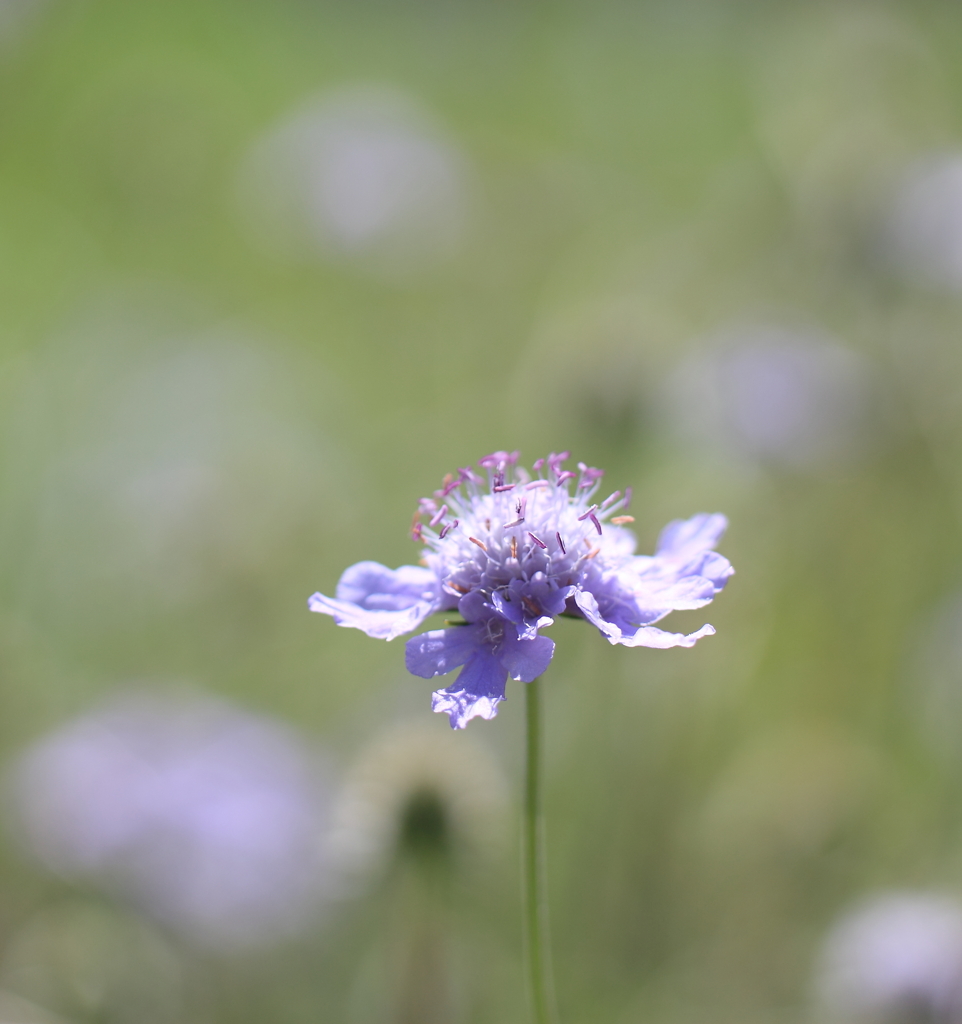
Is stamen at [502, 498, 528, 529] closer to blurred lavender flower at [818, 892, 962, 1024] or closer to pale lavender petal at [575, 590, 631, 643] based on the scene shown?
pale lavender petal at [575, 590, 631, 643]

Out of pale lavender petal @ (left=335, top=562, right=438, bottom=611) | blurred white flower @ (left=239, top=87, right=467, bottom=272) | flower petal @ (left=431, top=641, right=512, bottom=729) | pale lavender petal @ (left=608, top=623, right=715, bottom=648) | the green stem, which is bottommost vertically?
the green stem

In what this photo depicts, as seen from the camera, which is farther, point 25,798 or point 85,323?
point 85,323

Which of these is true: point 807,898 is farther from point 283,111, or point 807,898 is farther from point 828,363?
point 283,111

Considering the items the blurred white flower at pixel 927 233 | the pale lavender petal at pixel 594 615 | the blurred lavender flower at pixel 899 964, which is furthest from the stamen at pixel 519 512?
the blurred white flower at pixel 927 233

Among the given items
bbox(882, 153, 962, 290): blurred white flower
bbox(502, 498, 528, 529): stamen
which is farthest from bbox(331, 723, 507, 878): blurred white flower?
bbox(882, 153, 962, 290): blurred white flower

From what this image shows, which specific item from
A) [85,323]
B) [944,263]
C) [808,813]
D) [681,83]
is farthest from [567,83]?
[808,813]

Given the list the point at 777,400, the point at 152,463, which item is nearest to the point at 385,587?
the point at 777,400

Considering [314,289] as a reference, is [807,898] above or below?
below
